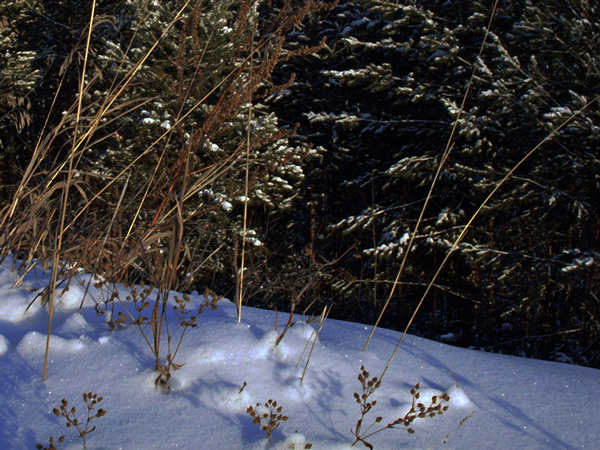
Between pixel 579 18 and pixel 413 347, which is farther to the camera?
pixel 579 18

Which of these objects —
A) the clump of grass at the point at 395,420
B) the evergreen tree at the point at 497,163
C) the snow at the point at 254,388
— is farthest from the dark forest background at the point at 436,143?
the clump of grass at the point at 395,420

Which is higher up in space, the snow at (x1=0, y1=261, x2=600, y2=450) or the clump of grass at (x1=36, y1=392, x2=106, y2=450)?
the clump of grass at (x1=36, y1=392, x2=106, y2=450)

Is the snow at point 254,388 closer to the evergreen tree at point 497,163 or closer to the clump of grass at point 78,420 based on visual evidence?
the clump of grass at point 78,420

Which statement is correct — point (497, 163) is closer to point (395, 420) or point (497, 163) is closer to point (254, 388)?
point (395, 420)

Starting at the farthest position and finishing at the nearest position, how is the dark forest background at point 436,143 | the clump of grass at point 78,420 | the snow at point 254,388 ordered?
the dark forest background at point 436,143, the snow at point 254,388, the clump of grass at point 78,420

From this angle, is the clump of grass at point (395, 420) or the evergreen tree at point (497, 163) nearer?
the clump of grass at point (395, 420)

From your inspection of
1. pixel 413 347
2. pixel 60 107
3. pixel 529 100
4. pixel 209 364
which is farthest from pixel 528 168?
pixel 60 107

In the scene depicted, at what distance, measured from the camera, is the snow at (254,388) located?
1226 mm

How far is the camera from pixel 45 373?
4.43ft

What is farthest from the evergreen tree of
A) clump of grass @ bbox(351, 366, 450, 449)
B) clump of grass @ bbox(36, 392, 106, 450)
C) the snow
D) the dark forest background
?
clump of grass @ bbox(36, 392, 106, 450)

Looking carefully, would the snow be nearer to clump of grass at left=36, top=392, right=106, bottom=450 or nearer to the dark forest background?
clump of grass at left=36, top=392, right=106, bottom=450

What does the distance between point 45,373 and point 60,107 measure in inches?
449

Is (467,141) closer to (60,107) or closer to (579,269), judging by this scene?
(579,269)

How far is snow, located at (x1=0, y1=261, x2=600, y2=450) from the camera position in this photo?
1.23 metres
